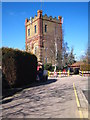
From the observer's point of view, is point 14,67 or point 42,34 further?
point 42,34

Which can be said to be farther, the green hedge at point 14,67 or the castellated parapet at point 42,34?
the castellated parapet at point 42,34

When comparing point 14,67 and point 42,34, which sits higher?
point 42,34

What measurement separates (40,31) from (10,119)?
3817 centimetres

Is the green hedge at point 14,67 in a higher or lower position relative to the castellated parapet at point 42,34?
lower

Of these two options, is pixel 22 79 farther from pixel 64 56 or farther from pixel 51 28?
pixel 51 28

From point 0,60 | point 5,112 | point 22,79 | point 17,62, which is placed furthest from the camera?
point 22,79

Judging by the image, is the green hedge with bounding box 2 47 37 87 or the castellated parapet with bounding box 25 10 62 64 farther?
the castellated parapet with bounding box 25 10 62 64

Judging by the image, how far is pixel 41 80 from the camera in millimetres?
18234

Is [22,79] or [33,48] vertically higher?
[33,48]

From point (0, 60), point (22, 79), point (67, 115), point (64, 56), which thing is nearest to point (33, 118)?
point (67, 115)

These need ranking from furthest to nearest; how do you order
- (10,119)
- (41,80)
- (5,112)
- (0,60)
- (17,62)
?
(41,80), (17,62), (0,60), (5,112), (10,119)

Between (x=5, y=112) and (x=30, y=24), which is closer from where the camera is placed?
(x=5, y=112)

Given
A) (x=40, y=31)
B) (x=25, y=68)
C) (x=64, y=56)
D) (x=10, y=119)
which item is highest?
(x=40, y=31)

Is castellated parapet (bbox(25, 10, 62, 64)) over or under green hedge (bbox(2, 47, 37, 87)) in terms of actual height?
over
